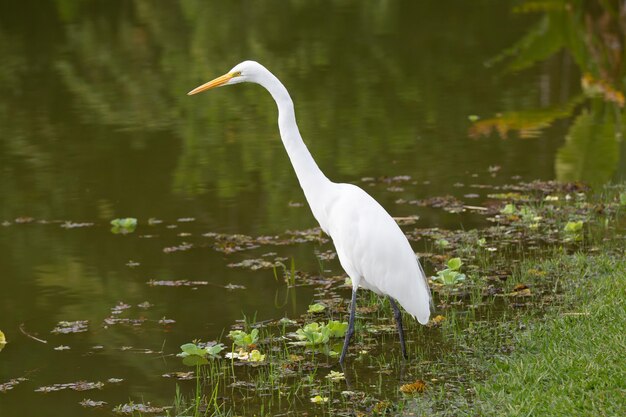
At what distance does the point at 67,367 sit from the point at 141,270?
137 centimetres

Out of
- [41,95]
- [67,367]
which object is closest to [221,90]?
[41,95]

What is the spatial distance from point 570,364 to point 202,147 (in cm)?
550

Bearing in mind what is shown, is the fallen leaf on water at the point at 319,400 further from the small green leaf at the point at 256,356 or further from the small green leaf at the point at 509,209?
the small green leaf at the point at 509,209

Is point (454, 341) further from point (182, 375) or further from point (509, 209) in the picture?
point (509, 209)

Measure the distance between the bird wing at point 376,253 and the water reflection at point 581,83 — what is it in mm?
3063

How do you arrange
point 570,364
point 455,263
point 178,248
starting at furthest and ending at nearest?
point 178,248 < point 455,263 < point 570,364

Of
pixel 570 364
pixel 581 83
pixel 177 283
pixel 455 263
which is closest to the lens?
pixel 570 364

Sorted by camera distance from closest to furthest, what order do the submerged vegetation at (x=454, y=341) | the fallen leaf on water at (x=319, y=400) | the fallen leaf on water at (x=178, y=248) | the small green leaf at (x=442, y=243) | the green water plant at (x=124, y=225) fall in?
the submerged vegetation at (x=454, y=341) < the fallen leaf on water at (x=319, y=400) < the small green leaf at (x=442, y=243) < the fallen leaf on water at (x=178, y=248) < the green water plant at (x=124, y=225)

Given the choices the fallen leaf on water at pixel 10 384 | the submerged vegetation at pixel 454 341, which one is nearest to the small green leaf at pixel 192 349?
the submerged vegetation at pixel 454 341

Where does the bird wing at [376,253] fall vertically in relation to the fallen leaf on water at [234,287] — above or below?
above

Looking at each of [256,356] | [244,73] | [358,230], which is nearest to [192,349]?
[256,356]

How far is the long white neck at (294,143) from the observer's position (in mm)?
4758

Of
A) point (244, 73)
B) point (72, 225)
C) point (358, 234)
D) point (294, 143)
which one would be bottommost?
point (72, 225)

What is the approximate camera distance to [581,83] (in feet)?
35.0
